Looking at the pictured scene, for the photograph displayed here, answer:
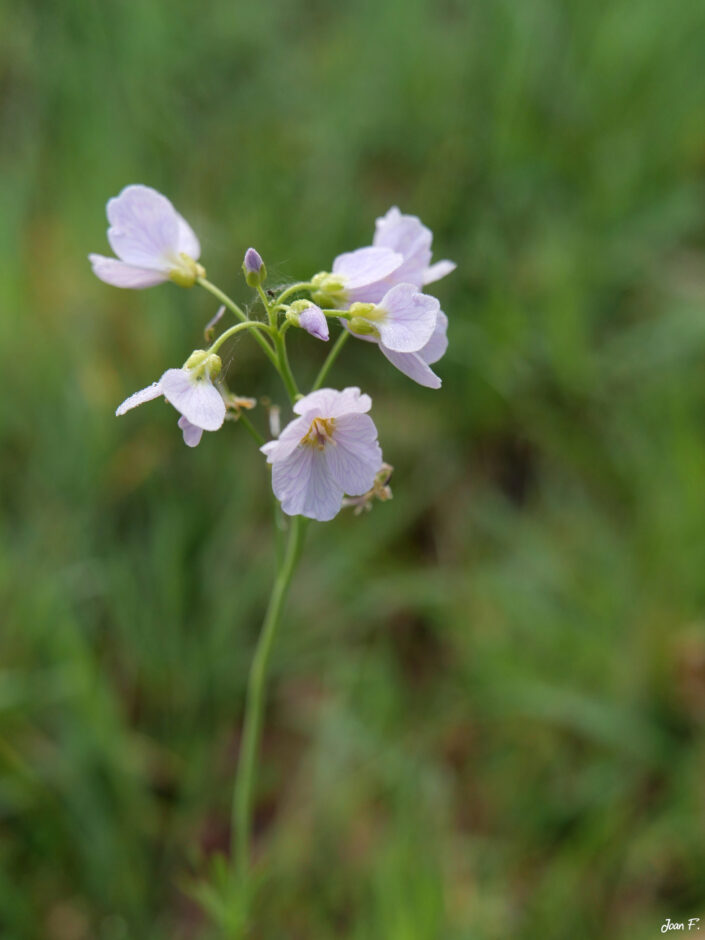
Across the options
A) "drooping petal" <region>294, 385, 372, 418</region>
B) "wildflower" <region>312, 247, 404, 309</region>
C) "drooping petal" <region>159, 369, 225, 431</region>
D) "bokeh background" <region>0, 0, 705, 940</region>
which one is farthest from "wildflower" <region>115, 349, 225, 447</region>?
"bokeh background" <region>0, 0, 705, 940</region>

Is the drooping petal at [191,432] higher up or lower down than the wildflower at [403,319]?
lower down

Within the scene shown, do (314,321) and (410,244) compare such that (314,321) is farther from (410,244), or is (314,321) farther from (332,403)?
(410,244)

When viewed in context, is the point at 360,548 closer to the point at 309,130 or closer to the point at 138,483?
the point at 138,483

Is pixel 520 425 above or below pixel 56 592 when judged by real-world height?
above

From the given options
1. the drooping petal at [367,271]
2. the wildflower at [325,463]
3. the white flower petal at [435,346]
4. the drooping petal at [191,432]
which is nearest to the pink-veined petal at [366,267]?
the drooping petal at [367,271]

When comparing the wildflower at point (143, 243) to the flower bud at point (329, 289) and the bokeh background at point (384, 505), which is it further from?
the bokeh background at point (384, 505)

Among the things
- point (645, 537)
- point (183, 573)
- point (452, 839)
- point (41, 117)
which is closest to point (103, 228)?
point (41, 117)

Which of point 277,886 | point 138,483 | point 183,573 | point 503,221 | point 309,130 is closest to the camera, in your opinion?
point 277,886
